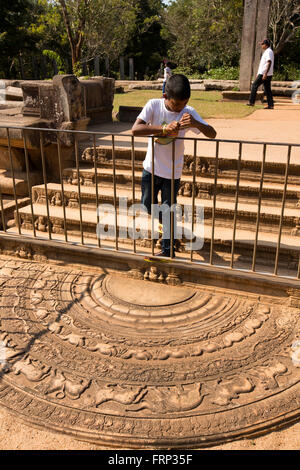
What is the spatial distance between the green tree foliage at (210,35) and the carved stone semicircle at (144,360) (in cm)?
2037

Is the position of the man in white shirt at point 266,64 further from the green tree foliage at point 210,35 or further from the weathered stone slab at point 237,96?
the green tree foliage at point 210,35

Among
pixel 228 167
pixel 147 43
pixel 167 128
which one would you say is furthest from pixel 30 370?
pixel 147 43

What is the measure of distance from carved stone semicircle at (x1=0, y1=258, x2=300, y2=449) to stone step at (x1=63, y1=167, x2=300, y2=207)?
1.37 meters

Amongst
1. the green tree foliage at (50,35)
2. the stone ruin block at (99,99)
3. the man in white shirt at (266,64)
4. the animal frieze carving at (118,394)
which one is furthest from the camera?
the green tree foliage at (50,35)

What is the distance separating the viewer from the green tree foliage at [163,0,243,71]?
874 inches

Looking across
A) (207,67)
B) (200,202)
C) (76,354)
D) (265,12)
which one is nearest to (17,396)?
(76,354)

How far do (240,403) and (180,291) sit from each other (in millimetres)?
1505

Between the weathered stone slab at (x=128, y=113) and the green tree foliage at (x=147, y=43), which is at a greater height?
the green tree foliage at (x=147, y=43)

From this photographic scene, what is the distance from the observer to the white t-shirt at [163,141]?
3.78 metres

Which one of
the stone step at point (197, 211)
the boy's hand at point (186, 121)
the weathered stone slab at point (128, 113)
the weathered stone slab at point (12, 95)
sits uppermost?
the boy's hand at point (186, 121)

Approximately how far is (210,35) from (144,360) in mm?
24624

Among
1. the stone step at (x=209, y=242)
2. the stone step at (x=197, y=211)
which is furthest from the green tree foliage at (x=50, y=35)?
the stone step at (x=209, y=242)

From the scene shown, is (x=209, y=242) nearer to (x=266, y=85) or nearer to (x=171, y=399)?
(x=171, y=399)
